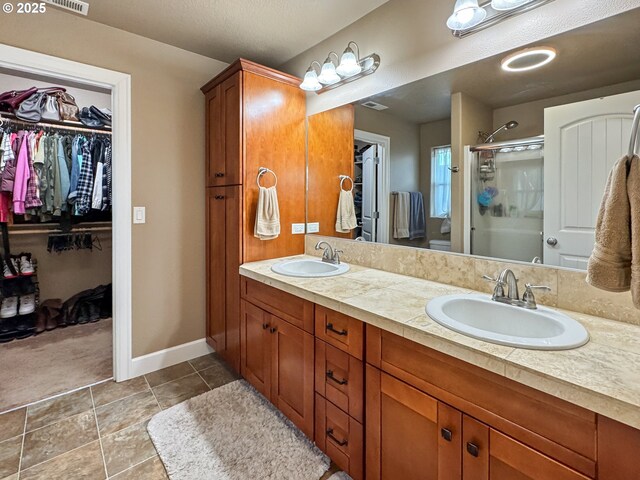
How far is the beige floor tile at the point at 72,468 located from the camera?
144cm

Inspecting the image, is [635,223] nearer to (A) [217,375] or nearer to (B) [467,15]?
(B) [467,15]

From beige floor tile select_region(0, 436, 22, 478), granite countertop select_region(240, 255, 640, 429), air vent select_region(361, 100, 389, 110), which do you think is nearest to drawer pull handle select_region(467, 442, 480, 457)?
granite countertop select_region(240, 255, 640, 429)

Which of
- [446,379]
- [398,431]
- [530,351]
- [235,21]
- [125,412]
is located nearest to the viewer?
[530,351]

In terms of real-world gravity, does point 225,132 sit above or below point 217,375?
above

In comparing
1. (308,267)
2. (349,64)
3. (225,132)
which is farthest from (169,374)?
(349,64)

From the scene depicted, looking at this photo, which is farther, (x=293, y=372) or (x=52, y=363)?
(x=52, y=363)

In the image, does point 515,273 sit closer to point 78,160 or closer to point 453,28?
point 453,28

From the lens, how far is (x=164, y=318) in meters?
2.42

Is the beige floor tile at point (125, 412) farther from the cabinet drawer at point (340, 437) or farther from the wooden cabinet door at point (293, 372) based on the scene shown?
the cabinet drawer at point (340, 437)

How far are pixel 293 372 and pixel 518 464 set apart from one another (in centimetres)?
103

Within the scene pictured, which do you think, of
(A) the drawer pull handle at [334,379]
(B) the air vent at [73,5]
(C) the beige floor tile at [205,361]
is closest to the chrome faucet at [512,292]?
(A) the drawer pull handle at [334,379]

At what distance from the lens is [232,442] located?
1.64 m

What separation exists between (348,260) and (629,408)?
5.23 ft

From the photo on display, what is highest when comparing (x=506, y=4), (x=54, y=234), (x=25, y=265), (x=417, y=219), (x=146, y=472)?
(x=506, y=4)
